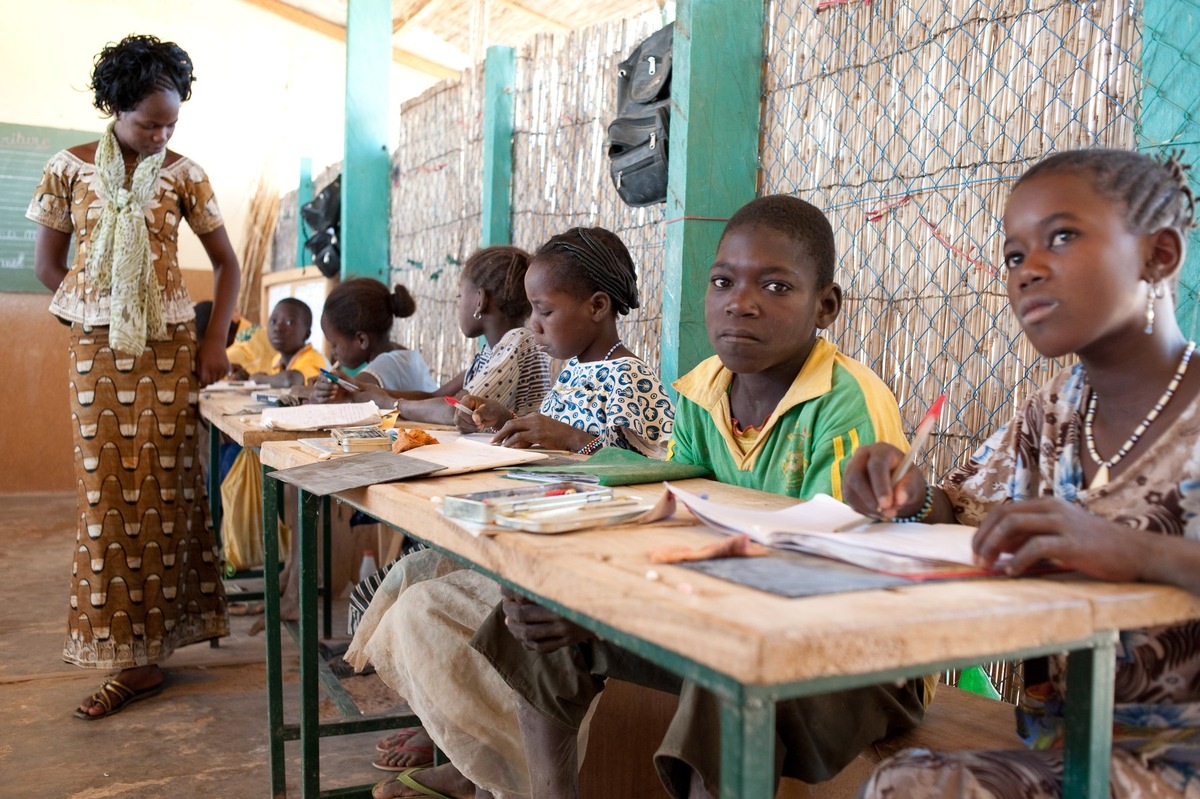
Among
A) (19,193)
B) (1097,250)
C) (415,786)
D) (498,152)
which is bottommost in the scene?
(415,786)

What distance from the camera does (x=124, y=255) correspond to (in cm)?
305

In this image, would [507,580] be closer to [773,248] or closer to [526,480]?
[526,480]

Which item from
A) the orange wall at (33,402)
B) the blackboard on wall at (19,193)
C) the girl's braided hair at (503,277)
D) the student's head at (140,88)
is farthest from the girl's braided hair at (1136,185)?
the blackboard on wall at (19,193)

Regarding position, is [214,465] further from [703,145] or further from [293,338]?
[703,145]

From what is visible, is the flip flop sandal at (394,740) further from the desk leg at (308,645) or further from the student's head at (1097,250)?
the student's head at (1097,250)

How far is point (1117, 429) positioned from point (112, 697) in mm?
2982

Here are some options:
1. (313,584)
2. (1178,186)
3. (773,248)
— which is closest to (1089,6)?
(773,248)

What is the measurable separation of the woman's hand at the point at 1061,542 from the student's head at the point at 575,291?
183cm

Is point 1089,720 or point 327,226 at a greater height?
point 327,226

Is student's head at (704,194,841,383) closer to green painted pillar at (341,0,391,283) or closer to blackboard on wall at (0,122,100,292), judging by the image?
green painted pillar at (341,0,391,283)

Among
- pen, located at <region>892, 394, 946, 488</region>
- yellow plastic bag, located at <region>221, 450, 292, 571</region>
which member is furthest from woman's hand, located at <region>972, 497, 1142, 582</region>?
yellow plastic bag, located at <region>221, 450, 292, 571</region>

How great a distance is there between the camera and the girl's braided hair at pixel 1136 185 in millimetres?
1219

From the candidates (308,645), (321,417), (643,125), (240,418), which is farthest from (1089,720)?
(643,125)

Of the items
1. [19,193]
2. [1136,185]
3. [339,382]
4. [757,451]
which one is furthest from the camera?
[19,193]
